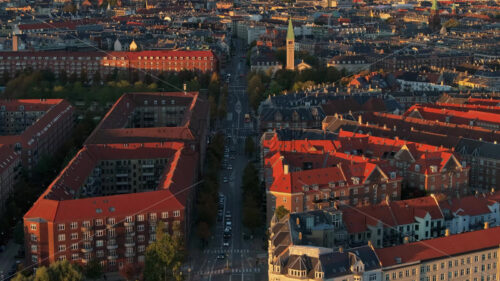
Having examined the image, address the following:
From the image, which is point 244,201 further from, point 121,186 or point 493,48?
point 493,48

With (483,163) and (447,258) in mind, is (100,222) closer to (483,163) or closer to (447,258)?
(447,258)

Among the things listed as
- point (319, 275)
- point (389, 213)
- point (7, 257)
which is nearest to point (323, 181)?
point (389, 213)

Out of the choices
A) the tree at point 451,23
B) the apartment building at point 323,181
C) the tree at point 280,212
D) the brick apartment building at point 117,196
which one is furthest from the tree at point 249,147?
the tree at point 451,23

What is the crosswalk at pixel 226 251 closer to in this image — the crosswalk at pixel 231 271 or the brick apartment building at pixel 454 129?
the crosswalk at pixel 231 271

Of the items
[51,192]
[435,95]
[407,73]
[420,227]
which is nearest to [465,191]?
[420,227]

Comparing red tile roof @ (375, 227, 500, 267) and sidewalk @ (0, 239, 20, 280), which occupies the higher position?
red tile roof @ (375, 227, 500, 267)

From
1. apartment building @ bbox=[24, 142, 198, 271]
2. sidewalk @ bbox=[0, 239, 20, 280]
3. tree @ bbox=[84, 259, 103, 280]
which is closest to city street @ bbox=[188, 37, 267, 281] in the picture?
apartment building @ bbox=[24, 142, 198, 271]

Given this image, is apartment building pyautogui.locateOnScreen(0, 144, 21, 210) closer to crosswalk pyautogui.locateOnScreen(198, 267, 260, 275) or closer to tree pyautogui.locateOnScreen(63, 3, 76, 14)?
crosswalk pyautogui.locateOnScreen(198, 267, 260, 275)
